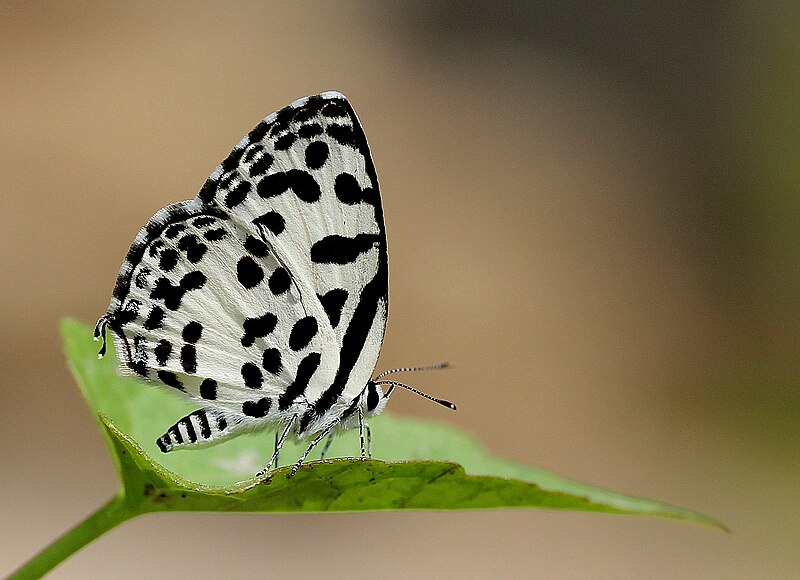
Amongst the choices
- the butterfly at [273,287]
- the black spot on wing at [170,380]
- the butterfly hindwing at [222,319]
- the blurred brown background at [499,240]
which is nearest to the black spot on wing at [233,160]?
the butterfly at [273,287]

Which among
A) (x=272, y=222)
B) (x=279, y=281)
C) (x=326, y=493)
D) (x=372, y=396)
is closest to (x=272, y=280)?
(x=279, y=281)

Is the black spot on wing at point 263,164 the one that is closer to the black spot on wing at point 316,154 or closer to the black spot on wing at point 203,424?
the black spot on wing at point 316,154

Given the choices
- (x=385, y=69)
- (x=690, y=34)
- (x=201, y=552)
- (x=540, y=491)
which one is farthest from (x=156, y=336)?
(x=690, y=34)

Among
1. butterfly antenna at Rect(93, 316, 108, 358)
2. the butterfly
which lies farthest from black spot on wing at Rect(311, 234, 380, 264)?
butterfly antenna at Rect(93, 316, 108, 358)

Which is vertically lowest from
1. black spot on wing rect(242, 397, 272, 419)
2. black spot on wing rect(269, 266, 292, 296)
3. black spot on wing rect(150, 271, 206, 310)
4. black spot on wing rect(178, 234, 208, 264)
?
black spot on wing rect(242, 397, 272, 419)

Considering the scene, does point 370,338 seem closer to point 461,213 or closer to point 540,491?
point 540,491

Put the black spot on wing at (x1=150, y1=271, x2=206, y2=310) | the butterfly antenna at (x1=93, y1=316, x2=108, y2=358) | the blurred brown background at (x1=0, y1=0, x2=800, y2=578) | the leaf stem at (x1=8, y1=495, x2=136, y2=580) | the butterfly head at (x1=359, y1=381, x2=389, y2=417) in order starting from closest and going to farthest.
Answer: the leaf stem at (x1=8, y1=495, x2=136, y2=580) → the butterfly antenna at (x1=93, y1=316, x2=108, y2=358) → the black spot on wing at (x1=150, y1=271, x2=206, y2=310) → the butterfly head at (x1=359, y1=381, x2=389, y2=417) → the blurred brown background at (x1=0, y1=0, x2=800, y2=578)

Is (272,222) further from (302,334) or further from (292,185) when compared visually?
(302,334)

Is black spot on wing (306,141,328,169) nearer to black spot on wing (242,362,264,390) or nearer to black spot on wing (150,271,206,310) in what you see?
black spot on wing (150,271,206,310)
